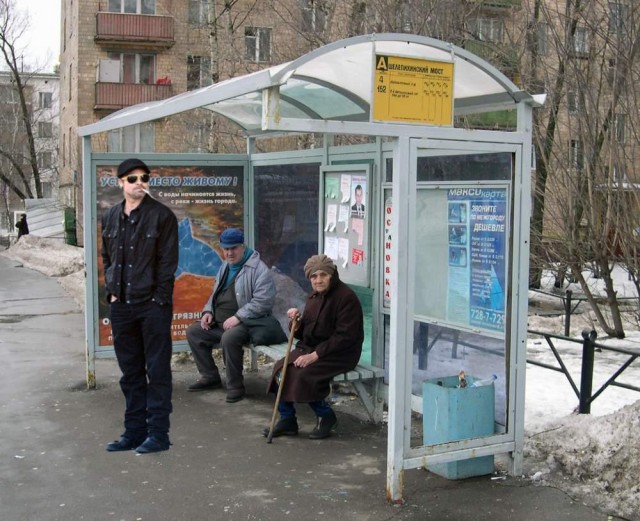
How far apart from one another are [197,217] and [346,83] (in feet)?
9.47

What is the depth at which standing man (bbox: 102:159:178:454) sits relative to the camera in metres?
4.43

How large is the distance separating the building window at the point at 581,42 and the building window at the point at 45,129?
185 ft

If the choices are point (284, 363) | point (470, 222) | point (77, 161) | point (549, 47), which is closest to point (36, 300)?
point (549, 47)

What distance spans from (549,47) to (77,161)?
2730cm

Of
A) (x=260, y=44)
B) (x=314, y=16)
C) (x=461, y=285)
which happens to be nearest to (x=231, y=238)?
(x=461, y=285)

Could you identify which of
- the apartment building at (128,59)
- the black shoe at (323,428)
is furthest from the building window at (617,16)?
the apartment building at (128,59)

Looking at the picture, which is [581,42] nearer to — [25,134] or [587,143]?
[587,143]

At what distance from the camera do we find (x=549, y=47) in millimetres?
11211

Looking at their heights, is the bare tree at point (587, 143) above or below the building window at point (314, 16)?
below

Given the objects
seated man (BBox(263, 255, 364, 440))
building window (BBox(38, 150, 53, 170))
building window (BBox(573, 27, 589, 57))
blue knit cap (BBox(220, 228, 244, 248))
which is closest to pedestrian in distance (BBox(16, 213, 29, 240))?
building window (BBox(38, 150, 53, 170))

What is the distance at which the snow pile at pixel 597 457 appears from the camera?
203 inches

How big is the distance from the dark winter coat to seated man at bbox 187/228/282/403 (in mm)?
1184

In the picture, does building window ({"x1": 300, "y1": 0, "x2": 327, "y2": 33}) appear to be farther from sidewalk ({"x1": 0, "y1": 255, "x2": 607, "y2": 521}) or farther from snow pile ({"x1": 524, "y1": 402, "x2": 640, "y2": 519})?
snow pile ({"x1": 524, "y1": 402, "x2": 640, "y2": 519})

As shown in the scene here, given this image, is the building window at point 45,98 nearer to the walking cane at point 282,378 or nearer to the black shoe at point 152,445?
the walking cane at point 282,378
